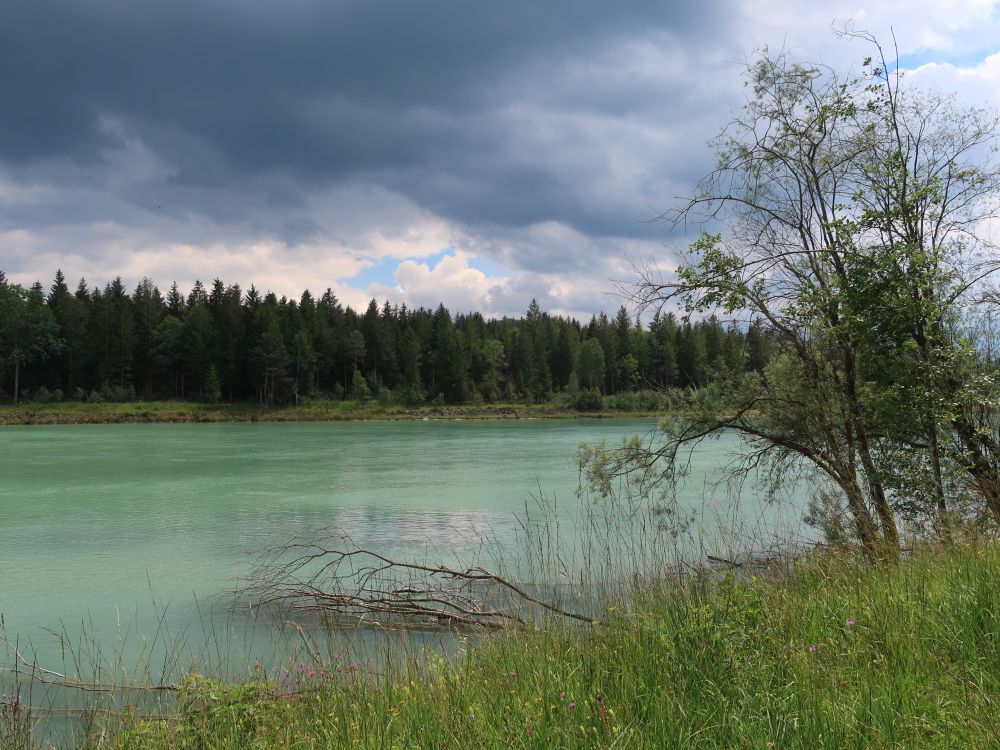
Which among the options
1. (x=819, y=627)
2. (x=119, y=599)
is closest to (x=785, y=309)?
(x=819, y=627)

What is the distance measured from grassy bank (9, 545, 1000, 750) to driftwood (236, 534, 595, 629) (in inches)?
56.7

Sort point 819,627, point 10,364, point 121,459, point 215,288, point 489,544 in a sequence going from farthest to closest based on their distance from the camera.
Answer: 1. point 215,288
2. point 10,364
3. point 121,459
4. point 489,544
5. point 819,627

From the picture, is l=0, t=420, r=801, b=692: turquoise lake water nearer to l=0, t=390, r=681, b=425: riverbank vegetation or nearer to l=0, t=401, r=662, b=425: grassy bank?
l=0, t=401, r=662, b=425: grassy bank

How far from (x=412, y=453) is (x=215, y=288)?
256 ft

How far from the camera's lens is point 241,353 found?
87062 mm

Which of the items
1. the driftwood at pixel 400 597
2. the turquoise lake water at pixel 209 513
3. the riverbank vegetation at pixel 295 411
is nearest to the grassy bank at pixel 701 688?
A: the driftwood at pixel 400 597

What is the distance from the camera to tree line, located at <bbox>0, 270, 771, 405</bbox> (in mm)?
85062

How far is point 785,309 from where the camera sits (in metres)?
8.90

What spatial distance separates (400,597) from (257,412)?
77.1 meters

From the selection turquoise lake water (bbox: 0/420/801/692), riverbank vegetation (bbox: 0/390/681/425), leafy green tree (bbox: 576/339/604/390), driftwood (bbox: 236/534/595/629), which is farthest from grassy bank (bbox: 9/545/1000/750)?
leafy green tree (bbox: 576/339/604/390)

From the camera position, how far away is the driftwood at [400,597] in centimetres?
778

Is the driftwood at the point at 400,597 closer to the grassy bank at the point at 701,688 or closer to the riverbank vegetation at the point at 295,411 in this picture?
the grassy bank at the point at 701,688

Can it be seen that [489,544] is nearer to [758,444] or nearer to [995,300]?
[758,444]

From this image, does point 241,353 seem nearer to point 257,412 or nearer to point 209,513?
point 257,412
